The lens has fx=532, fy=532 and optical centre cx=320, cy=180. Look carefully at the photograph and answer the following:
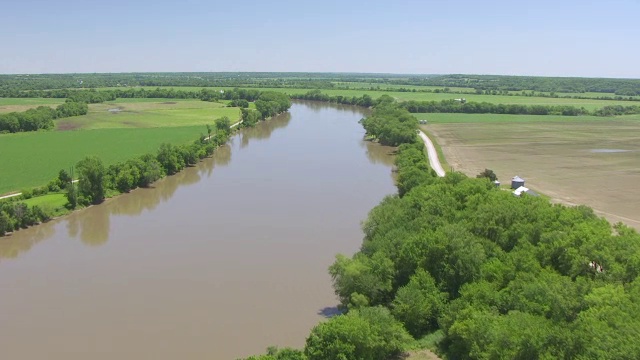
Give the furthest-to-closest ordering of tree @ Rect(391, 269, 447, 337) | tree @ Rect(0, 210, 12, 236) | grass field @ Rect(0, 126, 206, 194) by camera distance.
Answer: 1. grass field @ Rect(0, 126, 206, 194)
2. tree @ Rect(0, 210, 12, 236)
3. tree @ Rect(391, 269, 447, 337)

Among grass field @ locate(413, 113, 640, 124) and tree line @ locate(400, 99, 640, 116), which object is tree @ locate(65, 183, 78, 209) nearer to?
grass field @ locate(413, 113, 640, 124)

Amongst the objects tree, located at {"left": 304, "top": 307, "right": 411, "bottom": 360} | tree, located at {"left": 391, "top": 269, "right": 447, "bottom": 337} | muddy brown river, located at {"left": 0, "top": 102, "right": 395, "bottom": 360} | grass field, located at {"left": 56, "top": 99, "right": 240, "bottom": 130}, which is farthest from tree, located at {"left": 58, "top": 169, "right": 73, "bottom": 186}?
grass field, located at {"left": 56, "top": 99, "right": 240, "bottom": 130}

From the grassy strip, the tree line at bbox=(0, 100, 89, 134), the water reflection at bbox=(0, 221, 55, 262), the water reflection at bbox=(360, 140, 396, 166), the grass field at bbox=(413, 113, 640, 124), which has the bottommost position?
the water reflection at bbox=(0, 221, 55, 262)

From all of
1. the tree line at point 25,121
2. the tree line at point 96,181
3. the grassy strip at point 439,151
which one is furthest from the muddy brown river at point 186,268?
the tree line at point 25,121

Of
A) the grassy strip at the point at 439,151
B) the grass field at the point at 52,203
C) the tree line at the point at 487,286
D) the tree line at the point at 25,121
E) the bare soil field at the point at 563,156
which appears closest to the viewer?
the tree line at the point at 487,286

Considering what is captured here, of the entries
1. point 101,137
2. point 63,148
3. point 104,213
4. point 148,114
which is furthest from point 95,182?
point 148,114

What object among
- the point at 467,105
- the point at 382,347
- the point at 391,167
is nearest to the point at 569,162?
the point at 391,167

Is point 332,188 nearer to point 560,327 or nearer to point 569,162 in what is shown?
point 569,162

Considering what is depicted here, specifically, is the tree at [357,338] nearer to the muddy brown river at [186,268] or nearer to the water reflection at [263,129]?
the muddy brown river at [186,268]
